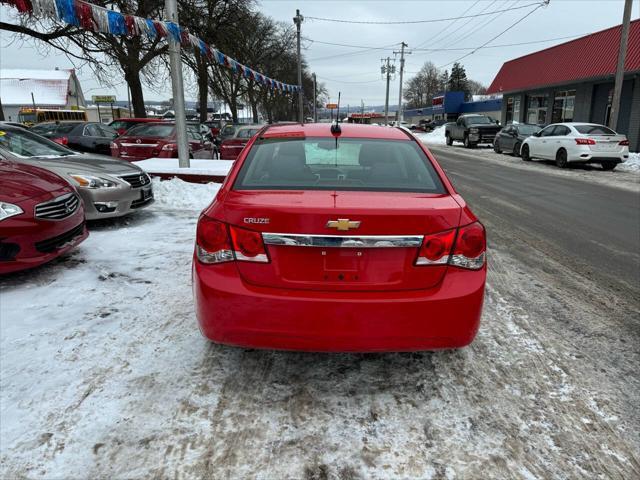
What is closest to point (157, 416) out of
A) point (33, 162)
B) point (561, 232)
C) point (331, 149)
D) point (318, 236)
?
point (318, 236)

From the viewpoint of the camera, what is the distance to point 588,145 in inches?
617

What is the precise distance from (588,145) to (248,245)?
16421 millimetres

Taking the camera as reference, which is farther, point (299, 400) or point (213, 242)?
point (299, 400)

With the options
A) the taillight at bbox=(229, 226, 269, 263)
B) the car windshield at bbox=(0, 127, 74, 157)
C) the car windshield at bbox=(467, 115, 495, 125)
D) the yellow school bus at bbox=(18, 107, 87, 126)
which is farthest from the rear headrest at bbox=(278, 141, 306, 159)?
the yellow school bus at bbox=(18, 107, 87, 126)

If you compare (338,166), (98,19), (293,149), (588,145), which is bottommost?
(588,145)

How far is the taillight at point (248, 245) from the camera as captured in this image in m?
2.57

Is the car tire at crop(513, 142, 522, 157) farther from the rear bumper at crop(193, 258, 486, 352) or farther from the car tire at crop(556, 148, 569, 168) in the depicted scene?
the rear bumper at crop(193, 258, 486, 352)

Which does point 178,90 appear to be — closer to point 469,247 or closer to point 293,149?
point 293,149

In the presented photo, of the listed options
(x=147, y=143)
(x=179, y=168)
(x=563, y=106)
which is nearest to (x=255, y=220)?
(x=179, y=168)

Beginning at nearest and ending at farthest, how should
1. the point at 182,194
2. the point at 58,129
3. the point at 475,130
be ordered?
the point at 182,194, the point at 58,129, the point at 475,130

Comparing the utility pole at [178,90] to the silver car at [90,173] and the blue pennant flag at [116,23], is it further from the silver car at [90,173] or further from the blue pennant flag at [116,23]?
the silver car at [90,173]

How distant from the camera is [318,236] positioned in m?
2.49

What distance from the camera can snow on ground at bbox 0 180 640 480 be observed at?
227 cm

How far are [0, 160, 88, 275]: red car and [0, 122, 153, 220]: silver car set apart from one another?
1310 millimetres
